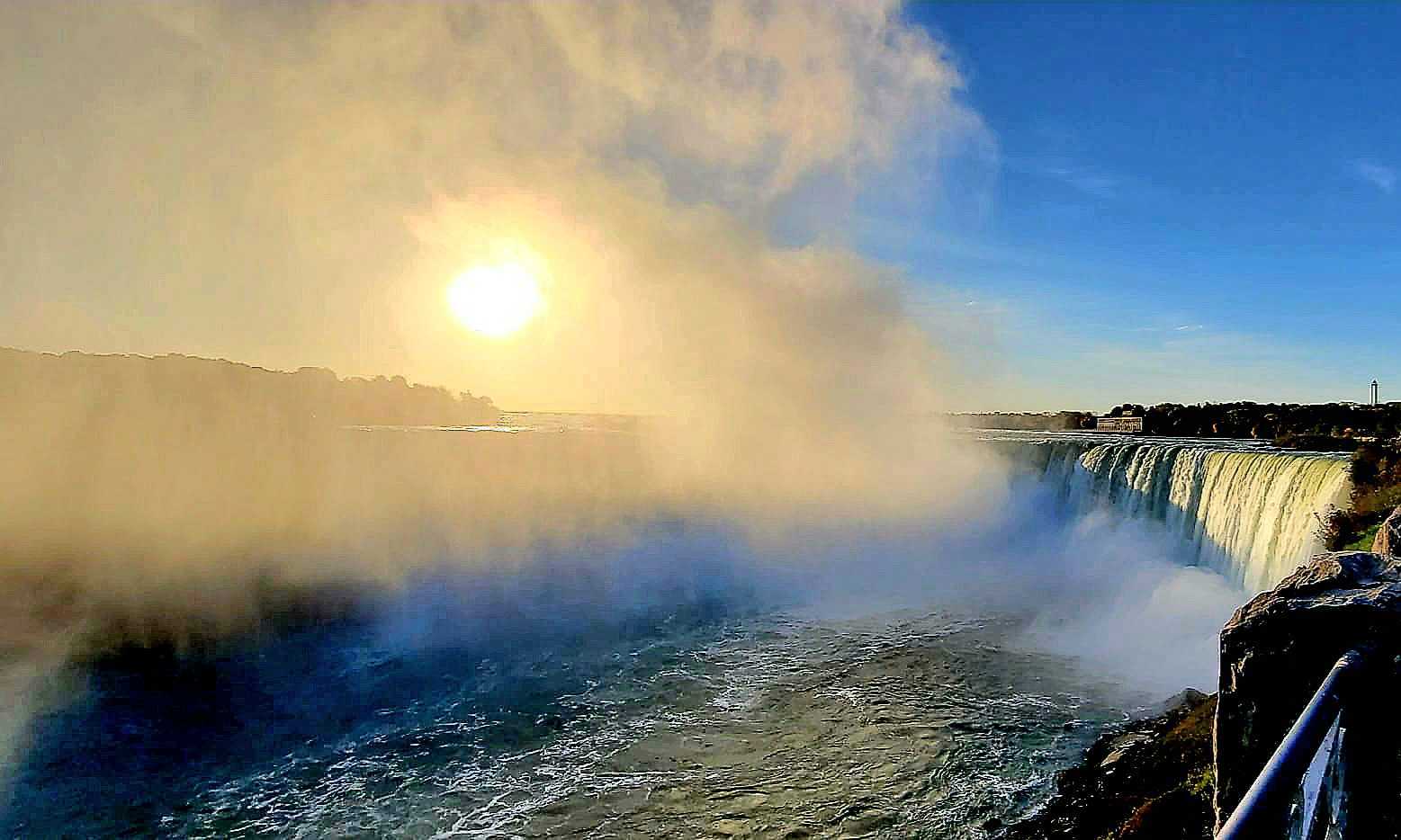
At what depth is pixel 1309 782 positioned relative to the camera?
192cm

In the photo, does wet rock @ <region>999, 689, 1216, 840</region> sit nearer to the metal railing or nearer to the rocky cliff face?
the rocky cliff face

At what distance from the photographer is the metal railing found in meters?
1.56

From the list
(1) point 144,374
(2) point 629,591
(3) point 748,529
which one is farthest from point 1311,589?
(1) point 144,374

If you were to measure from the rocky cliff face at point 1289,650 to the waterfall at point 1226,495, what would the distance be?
16.1 metres

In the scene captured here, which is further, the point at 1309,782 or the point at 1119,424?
the point at 1119,424

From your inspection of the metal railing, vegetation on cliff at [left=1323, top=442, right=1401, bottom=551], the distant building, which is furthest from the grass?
the distant building

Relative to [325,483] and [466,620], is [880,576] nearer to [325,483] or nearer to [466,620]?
[466,620]

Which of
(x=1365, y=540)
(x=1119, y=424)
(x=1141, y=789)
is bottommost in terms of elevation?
(x=1141, y=789)

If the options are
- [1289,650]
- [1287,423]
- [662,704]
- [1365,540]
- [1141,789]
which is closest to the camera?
[1289,650]

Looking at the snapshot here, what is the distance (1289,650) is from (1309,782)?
1165 millimetres

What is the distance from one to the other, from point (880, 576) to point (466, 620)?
46.5ft

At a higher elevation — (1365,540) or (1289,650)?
(1289,650)

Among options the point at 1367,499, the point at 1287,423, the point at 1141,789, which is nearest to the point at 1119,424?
the point at 1287,423

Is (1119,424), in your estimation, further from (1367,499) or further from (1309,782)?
(1309,782)
